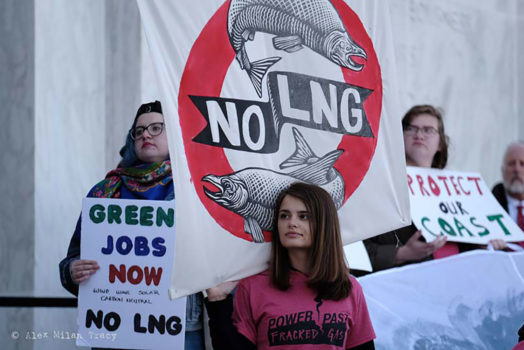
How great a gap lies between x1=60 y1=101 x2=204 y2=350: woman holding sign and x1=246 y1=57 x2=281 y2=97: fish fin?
684mm

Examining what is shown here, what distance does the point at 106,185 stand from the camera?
11.8 ft

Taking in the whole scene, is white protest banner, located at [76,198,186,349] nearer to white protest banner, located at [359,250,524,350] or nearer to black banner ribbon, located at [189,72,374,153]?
black banner ribbon, located at [189,72,374,153]

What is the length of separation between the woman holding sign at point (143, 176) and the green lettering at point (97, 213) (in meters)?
0.16

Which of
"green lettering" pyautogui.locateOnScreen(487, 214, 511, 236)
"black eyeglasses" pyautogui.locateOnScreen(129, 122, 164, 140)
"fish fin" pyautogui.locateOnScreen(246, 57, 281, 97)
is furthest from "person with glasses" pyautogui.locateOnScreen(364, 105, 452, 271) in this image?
"fish fin" pyautogui.locateOnScreen(246, 57, 281, 97)

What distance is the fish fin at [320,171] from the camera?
315cm

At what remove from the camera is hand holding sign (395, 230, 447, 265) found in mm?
4203

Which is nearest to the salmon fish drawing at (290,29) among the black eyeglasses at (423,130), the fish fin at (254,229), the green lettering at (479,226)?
the fish fin at (254,229)

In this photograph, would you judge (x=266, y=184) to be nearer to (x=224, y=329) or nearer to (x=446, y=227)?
(x=224, y=329)

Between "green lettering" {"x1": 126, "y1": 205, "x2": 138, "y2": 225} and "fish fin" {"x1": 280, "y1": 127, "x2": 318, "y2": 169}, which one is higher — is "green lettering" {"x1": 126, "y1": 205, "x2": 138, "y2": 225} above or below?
below

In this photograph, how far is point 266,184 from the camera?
306cm

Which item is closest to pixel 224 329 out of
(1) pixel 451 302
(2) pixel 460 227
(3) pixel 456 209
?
(1) pixel 451 302

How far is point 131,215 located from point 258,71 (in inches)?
32.6

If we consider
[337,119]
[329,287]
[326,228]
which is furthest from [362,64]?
[329,287]

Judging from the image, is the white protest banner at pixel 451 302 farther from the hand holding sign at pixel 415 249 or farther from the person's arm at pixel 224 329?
the person's arm at pixel 224 329
